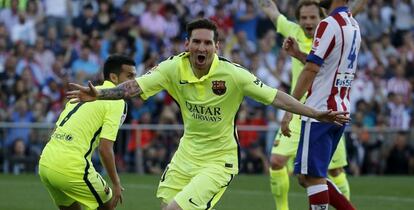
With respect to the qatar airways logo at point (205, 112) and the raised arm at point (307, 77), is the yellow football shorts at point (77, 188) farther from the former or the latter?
the raised arm at point (307, 77)

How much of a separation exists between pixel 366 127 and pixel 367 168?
0.89 m

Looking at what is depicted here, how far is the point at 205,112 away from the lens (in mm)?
9719

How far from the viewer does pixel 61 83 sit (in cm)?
2308

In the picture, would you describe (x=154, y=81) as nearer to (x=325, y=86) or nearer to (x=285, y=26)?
(x=325, y=86)

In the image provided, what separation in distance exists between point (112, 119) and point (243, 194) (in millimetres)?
7074

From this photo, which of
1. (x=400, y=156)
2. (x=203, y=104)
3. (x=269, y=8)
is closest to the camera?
(x=203, y=104)

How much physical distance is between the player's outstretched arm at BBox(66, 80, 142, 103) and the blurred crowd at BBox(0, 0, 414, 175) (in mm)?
11576

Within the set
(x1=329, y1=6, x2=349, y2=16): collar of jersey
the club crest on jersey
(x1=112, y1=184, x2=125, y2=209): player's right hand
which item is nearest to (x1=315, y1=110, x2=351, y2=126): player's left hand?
the club crest on jersey

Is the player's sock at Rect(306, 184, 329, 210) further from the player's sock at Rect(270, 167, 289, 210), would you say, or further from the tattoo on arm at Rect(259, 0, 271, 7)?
the tattoo on arm at Rect(259, 0, 271, 7)

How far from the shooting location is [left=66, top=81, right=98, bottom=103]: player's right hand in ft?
29.0

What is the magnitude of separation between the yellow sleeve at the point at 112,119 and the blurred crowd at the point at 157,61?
10.4m

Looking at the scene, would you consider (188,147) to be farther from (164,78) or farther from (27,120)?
(27,120)

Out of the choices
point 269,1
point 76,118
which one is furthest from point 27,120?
point 76,118

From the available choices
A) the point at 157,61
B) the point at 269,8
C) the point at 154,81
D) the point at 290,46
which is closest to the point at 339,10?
the point at 290,46
